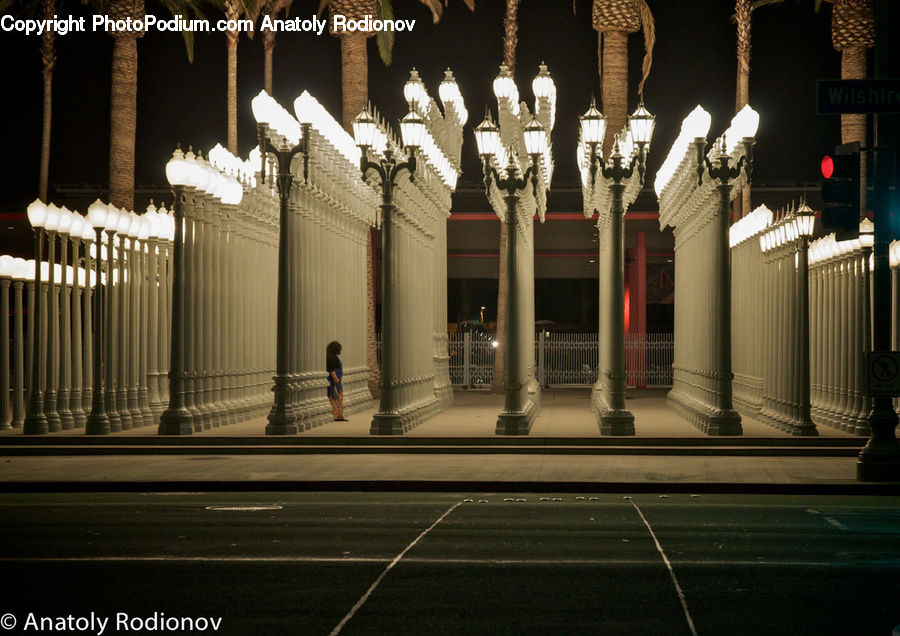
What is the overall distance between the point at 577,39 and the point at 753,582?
33.9 m

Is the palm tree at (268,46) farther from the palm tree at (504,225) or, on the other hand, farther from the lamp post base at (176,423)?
the lamp post base at (176,423)

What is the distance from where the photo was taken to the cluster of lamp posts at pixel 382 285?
20250 millimetres

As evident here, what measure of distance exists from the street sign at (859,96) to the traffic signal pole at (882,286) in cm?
54

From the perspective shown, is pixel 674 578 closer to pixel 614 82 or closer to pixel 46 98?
pixel 614 82

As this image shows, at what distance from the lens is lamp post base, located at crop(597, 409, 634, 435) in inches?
802

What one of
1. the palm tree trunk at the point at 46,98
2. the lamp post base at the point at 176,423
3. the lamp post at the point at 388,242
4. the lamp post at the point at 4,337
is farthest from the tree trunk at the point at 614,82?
the palm tree trunk at the point at 46,98

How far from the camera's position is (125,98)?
3109 centimetres

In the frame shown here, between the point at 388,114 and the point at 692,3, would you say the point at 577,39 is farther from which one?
the point at 388,114

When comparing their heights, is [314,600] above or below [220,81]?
below

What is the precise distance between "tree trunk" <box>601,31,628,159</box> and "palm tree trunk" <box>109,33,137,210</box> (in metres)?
11.9

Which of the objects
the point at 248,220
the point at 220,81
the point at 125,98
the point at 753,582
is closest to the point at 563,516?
the point at 753,582

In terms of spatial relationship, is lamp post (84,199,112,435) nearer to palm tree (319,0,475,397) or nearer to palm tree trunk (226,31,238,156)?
palm tree (319,0,475,397)

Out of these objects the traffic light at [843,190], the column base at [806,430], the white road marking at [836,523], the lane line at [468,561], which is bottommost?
Result: the white road marking at [836,523]

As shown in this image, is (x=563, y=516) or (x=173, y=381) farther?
(x=173, y=381)
